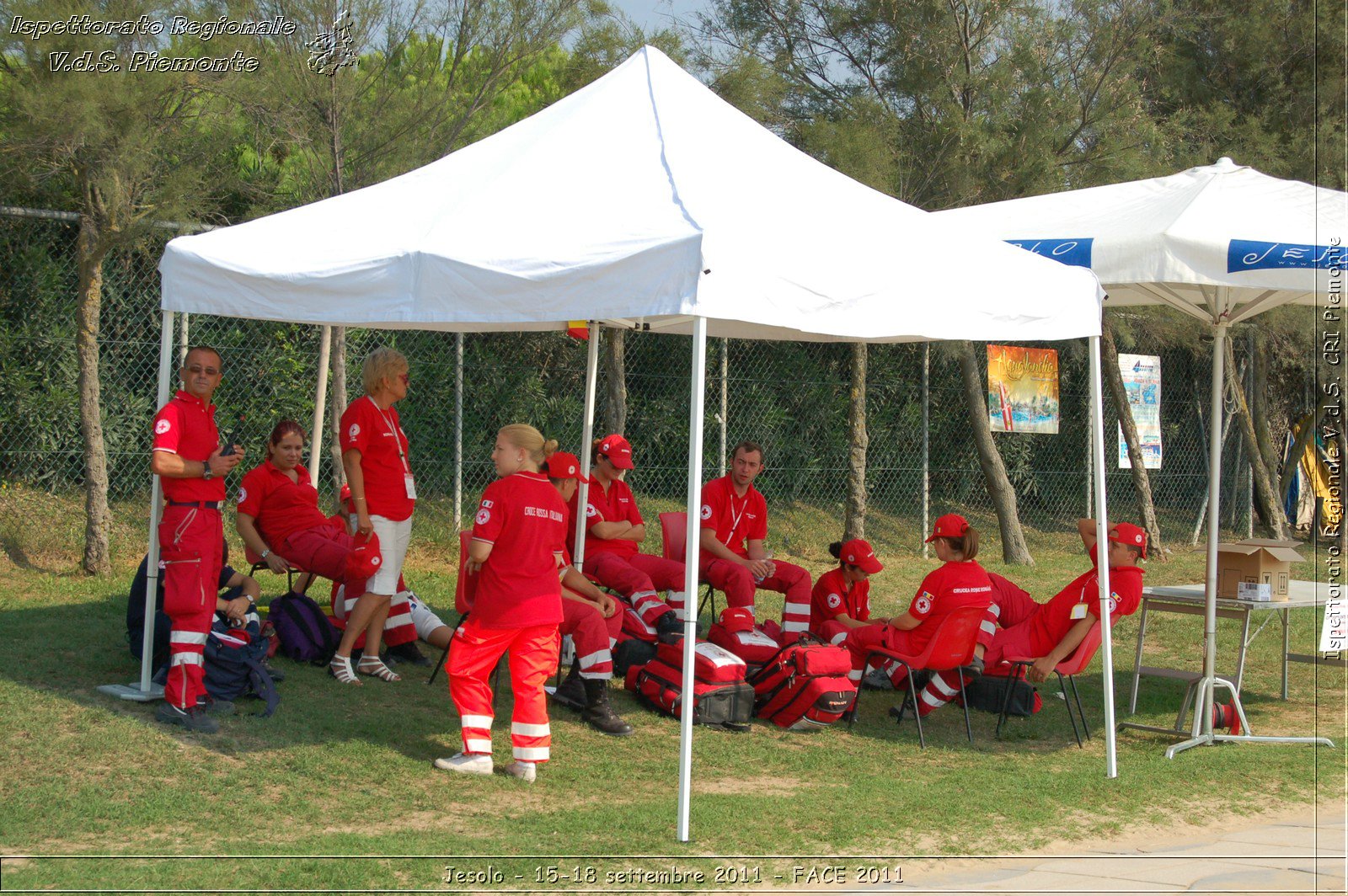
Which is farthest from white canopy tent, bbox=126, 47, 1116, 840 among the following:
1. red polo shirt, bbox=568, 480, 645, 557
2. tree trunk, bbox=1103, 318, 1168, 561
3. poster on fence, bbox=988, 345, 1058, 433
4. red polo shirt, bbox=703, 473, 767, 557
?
tree trunk, bbox=1103, 318, 1168, 561

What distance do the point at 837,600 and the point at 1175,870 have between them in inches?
131

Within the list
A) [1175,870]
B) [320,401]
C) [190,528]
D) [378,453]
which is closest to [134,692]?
[190,528]

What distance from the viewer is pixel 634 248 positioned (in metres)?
4.78

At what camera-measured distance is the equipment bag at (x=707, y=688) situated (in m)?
6.27

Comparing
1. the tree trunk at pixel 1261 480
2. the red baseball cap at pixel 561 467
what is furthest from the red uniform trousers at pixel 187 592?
the tree trunk at pixel 1261 480

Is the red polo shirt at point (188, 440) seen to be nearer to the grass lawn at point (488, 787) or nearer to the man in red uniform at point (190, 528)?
the man in red uniform at point (190, 528)

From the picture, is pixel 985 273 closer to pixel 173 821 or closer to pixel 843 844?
pixel 843 844

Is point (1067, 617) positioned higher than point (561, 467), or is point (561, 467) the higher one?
point (561, 467)

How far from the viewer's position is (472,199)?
5562 mm

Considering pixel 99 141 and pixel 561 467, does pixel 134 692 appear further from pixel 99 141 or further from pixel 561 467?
pixel 99 141

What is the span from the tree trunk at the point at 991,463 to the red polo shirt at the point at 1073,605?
6188 mm

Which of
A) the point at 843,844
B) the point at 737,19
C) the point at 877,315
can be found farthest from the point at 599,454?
the point at 737,19

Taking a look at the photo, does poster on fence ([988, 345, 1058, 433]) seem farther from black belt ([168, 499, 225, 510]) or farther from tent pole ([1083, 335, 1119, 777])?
black belt ([168, 499, 225, 510])

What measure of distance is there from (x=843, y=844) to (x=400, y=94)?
6715 millimetres
